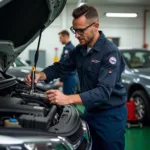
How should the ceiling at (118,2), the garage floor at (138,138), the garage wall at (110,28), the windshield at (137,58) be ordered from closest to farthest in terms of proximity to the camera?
the garage floor at (138,138), the windshield at (137,58), the ceiling at (118,2), the garage wall at (110,28)

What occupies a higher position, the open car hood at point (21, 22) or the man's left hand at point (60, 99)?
the open car hood at point (21, 22)

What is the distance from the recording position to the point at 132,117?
5.45m

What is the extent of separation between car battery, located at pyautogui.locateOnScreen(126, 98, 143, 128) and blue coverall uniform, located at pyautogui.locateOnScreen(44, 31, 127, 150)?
273 centimetres

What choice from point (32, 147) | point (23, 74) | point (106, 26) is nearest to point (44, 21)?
point (32, 147)

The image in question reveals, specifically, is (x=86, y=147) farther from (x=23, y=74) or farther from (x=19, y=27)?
(x=23, y=74)

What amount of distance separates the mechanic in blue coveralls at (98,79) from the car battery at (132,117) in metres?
2.73

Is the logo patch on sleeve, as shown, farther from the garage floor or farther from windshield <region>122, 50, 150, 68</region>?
windshield <region>122, 50, 150, 68</region>

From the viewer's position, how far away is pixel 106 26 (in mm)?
13500

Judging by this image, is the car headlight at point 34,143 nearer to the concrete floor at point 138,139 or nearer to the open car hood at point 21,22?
the open car hood at point 21,22

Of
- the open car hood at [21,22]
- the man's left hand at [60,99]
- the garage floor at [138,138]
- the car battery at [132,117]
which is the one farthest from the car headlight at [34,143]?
the car battery at [132,117]

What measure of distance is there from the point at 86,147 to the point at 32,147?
2.11ft

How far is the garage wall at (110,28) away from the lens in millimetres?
12969

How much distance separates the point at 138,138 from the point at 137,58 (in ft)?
6.03

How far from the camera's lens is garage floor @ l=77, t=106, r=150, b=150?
14.4 feet
